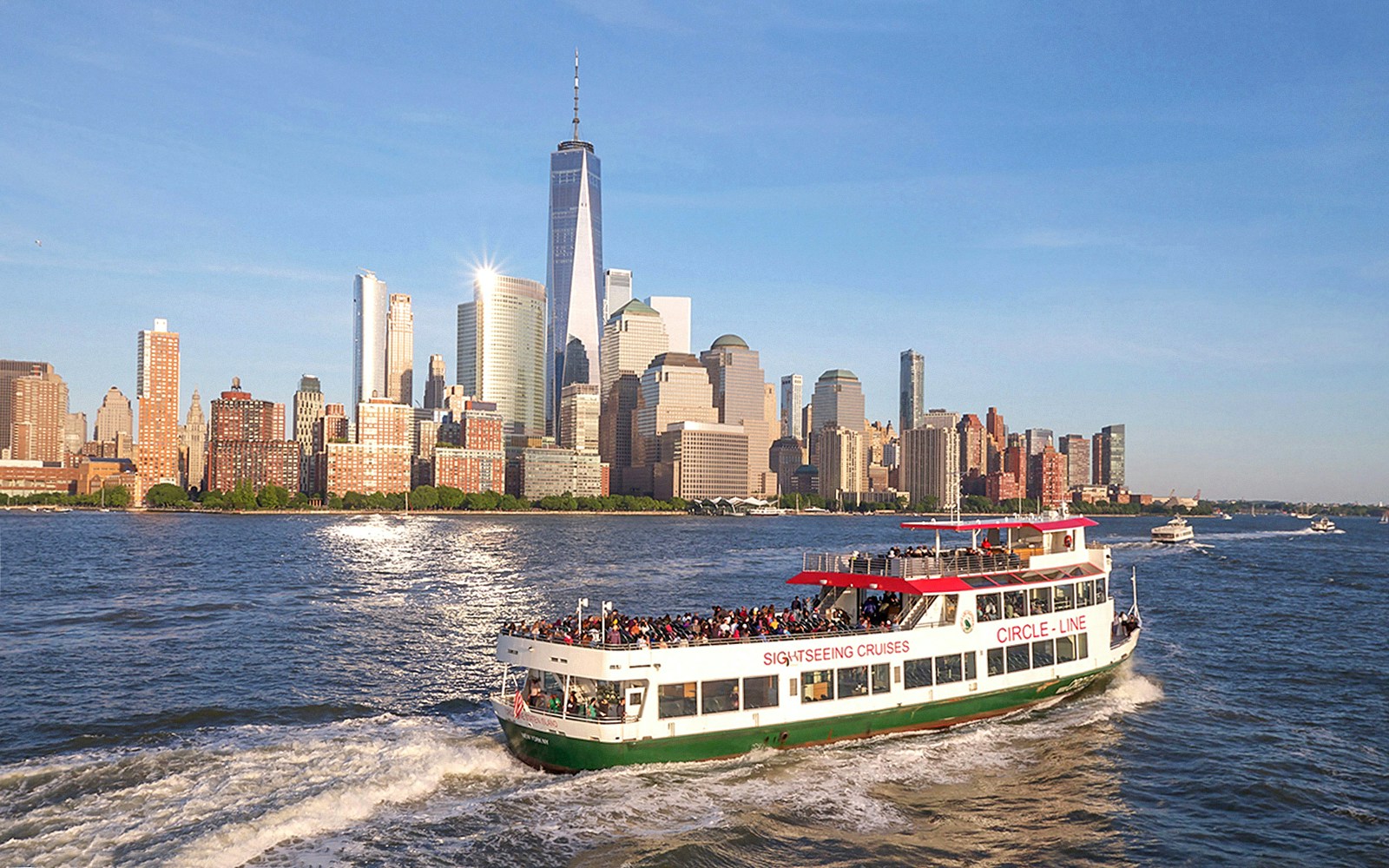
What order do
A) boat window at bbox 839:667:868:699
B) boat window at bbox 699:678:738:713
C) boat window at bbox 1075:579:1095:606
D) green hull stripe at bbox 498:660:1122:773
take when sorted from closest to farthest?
green hull stripe at bbox 498:660:1122:773, boat window at bbox 699:678:738:713, boat window at bbox 839:667:868:699, boat window at bbox 1075:579:1095:606

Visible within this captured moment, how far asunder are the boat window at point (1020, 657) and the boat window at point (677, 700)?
14648 mm

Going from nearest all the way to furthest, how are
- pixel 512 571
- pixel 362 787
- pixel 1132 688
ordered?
pixel 362 787
pixel 1132 688
pixel 512 571

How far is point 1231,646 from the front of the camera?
191ft

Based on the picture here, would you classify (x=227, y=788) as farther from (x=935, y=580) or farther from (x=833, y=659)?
(x=935, y=580)

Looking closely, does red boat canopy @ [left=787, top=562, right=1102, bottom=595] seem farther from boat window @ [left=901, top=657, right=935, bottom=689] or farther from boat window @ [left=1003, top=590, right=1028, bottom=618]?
boat window @ [left=901, top=657, right=935, bottom=689]

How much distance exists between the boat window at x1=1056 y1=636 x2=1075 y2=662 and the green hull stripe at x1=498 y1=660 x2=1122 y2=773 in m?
4.29

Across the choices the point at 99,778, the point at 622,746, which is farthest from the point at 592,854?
the point at 99,778

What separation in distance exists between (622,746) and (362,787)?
7948mm

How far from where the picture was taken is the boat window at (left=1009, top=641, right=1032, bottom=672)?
38938 millimetres

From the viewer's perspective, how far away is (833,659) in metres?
33.8

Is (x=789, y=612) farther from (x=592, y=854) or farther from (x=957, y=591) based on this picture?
(x=592, y=854)

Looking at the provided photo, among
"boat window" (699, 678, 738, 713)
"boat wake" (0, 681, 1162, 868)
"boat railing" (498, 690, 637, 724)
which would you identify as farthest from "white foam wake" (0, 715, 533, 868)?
"boat window" (699, 678, 738, 713)

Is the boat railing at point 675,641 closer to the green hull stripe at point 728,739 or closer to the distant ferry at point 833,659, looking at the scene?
the distant ferry at point 833,659

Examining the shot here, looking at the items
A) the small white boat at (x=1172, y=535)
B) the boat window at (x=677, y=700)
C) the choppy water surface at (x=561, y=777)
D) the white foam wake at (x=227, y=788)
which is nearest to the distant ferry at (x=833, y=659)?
the boat window at (x=677, y=700)
